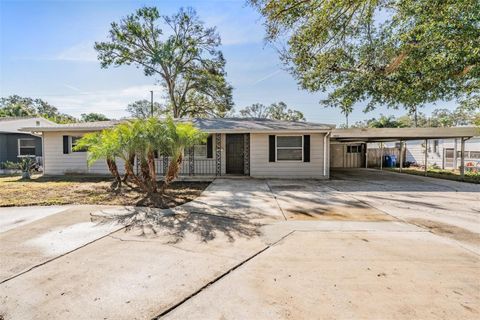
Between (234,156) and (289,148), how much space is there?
2.75 meters

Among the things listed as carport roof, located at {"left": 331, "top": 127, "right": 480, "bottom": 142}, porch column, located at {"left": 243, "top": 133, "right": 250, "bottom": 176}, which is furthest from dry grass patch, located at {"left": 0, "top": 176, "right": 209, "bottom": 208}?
carport roof, located at {"left": 331, "top": 127, "right": 480, "bottom": 142}

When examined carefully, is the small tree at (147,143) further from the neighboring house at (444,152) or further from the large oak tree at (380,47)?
the neighboring house at (444,152)

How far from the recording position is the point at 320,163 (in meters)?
11.4

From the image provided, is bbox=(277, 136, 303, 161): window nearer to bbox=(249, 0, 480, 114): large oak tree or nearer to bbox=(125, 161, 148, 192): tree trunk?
bbox=(249, 0, 480, 114): large oak tree

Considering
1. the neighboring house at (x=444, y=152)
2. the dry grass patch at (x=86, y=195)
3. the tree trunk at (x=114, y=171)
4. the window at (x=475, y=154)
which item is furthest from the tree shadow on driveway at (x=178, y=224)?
the window at (x=475, y=154)

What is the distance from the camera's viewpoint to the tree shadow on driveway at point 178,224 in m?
4.22

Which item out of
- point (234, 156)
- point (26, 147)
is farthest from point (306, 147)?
point (26, 147)

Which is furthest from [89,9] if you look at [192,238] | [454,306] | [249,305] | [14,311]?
[454,306]

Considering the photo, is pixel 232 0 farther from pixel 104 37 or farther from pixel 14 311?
pixel 104 37

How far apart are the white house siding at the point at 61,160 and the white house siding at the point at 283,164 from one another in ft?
23.9

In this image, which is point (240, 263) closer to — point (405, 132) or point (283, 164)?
point (283, 164)

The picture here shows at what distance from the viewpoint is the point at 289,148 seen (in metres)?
11.4

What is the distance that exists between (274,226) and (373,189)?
5835 millimetres

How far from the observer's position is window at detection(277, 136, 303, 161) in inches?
448
